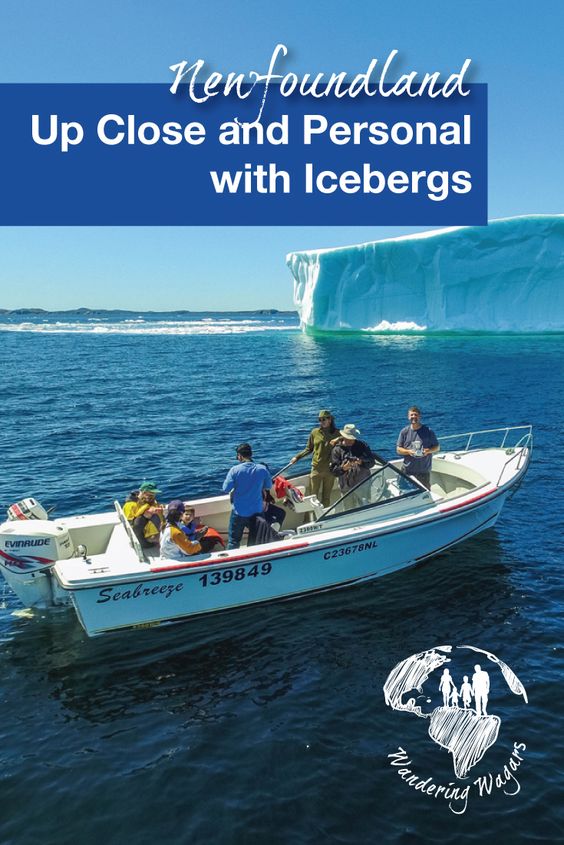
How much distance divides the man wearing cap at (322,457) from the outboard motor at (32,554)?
415 cm

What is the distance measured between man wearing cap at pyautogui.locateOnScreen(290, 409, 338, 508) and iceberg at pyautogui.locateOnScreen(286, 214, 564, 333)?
1656 inches

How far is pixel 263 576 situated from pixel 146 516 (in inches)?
80.2

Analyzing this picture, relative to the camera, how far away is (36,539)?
30.5ft

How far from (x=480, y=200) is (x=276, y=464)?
15.5 metres

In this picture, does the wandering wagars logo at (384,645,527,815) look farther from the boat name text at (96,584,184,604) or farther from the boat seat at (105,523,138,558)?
the boat seat at (105,523,138,558)

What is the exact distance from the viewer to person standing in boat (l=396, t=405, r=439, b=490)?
38.4 ft

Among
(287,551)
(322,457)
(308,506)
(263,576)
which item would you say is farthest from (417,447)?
(263,576)

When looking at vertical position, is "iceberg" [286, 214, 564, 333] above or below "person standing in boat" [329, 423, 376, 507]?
above

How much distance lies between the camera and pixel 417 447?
38.6ft

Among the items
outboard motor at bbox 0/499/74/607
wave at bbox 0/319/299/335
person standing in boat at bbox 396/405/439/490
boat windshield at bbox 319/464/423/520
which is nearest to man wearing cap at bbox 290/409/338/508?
boat windshield at bbox 319/464/423/520

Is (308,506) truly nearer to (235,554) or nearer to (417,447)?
(417,447)

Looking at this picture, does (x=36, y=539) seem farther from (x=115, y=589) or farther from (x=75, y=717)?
(x=75, y=717)

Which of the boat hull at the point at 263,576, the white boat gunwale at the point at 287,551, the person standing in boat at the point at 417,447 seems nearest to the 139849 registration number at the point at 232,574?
the boat hull at the point at 263,576

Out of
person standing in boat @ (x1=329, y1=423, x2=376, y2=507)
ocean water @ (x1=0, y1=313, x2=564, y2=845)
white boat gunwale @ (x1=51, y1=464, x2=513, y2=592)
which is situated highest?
person standing in boat @ (x1=329, y1=423, x2=376, y2=507)
